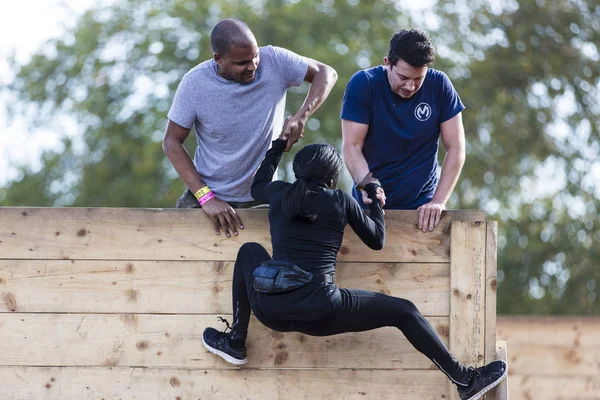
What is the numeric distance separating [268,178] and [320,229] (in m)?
0.43

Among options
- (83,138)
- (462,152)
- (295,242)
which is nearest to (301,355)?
(295,242)

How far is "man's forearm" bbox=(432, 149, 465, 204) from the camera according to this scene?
5.02 m

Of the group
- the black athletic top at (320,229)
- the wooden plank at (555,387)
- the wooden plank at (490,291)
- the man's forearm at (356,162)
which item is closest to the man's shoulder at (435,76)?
the man's forearm at (356,162)

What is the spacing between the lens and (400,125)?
5.11 meters

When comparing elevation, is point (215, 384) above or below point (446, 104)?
below

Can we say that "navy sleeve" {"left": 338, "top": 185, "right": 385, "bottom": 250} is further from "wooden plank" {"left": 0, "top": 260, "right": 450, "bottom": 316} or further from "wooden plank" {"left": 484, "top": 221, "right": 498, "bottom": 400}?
"wooden plank" {"left": 484, "top": 221, "right": 498, "bottom": 400}

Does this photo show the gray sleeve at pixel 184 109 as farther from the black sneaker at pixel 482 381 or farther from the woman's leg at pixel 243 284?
the black sneaker at pixel 482 381

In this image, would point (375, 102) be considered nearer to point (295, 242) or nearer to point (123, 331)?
point (295, 242)

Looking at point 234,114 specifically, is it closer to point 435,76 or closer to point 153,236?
point 153,236

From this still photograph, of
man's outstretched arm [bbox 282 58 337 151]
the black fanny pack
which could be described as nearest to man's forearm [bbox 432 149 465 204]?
man's outstretched arm [bbox 282 58 337 151]

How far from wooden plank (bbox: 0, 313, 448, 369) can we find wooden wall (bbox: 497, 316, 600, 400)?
14.3ft

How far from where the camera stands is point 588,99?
57.9 ft

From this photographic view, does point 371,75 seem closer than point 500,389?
No

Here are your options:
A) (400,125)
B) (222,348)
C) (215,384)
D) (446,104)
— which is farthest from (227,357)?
(446,104)
